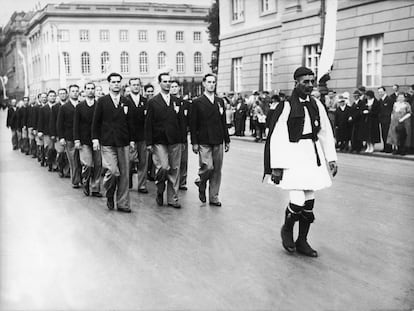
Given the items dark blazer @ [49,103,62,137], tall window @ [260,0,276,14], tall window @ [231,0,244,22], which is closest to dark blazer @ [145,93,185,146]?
dark blazer @ [49,103,62,137]

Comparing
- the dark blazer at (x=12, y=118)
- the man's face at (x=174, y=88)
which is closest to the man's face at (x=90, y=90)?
the man's face at (x=174, y=88)

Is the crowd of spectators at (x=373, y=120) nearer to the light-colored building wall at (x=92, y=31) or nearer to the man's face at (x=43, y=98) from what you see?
the light-colored building wall at (x=92, y=31)

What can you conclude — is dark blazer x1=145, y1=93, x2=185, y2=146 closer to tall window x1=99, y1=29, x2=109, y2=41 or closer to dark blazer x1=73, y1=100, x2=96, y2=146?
dark blazer x1=73, y1=100, x2=96, y2=146

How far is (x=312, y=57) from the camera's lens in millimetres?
20203

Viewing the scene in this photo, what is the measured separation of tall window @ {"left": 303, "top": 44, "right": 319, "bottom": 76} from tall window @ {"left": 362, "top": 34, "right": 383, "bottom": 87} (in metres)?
1.87

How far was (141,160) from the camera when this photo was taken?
1084cm

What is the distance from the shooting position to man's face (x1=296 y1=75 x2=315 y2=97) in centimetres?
597

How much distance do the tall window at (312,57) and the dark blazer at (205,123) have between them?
11.5 m

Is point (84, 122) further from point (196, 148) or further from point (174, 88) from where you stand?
point (196, 148)

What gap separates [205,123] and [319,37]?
12893 mm

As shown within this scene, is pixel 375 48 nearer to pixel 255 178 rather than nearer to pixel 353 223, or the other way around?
pixel 255 178

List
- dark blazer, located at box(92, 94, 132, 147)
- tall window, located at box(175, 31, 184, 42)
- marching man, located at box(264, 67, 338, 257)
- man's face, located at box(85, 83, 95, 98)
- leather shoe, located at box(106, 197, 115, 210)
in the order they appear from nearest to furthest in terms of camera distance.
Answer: marching man, located at box(264, 67, 338, 257), dark blazer, located at box(92, 94, 132, 147), leather shoe, located at box(106, 197, 115, 210), man's face, located at box(85, 83, 95, 98), tall window, located at box(175, 31, 184, 42)

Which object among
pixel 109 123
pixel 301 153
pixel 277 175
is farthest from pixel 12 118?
pixel 301 153

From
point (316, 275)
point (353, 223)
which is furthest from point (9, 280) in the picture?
point (353, 223)
